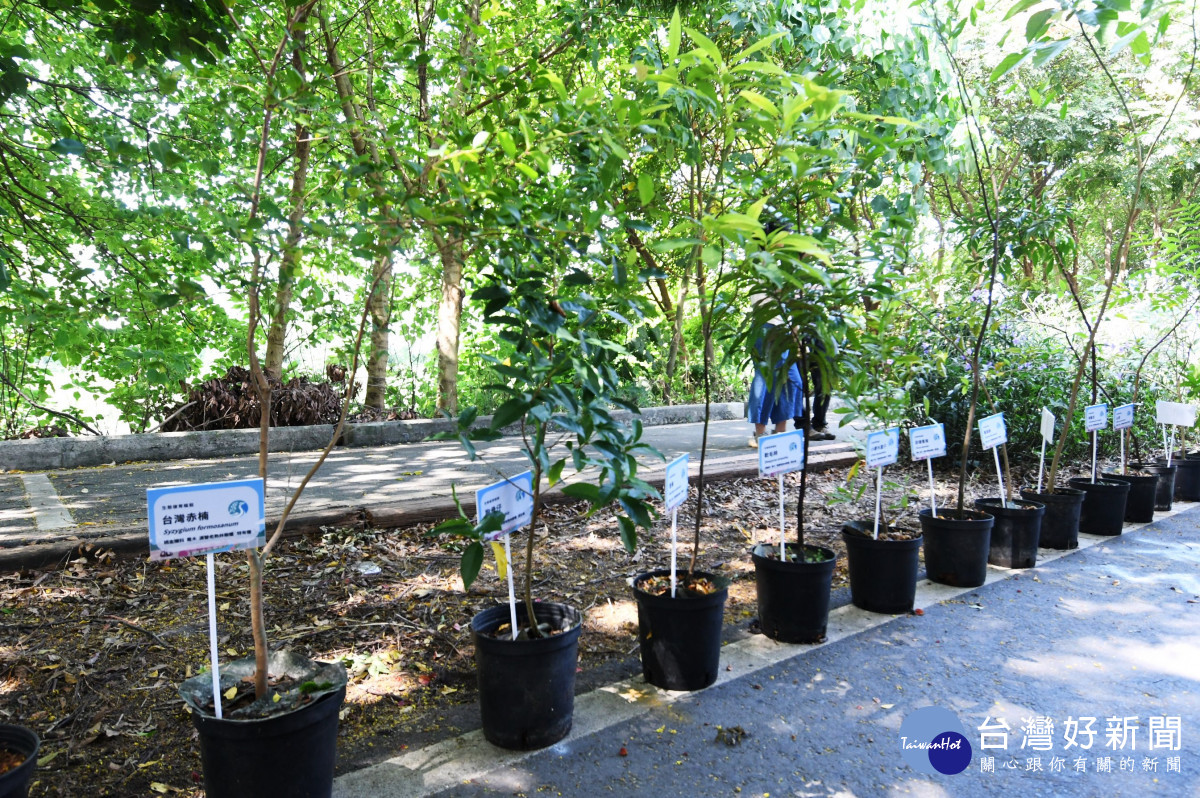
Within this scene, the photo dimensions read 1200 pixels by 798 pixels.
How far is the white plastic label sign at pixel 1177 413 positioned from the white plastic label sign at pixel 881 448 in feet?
11.5

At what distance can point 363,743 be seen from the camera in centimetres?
247

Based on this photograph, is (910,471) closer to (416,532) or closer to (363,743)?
(416,532)

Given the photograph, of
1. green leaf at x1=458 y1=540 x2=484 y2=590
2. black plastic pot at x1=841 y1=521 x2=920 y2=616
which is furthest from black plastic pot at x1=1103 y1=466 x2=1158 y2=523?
green leaf at x1=458 y1=540 x2=484 y2=590

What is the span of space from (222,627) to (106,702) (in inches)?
23.2

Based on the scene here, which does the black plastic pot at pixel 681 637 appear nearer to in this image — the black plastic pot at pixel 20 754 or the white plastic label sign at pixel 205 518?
the white plastic label sign at pixel 205 518

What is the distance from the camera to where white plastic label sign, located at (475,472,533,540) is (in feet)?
7.98

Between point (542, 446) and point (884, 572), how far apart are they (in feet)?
7.60

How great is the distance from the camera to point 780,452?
345 cm

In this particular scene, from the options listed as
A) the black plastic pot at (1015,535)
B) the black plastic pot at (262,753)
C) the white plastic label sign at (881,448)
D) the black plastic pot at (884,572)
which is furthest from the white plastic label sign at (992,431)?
the black plastic pot at (262,753)

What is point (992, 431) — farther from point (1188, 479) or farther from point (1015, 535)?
point (1188, 479)

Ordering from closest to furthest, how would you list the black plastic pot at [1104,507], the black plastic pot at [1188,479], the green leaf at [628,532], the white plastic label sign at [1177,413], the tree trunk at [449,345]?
the green leaf at [628,532] < the black plastic pot at [1104,507] < the white plastic label sign at [1177,413] < the black plastic pot at [1188,479] < the tree trunk at [449,345]

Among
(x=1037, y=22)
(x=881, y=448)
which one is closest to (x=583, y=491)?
(x=1037, y=22)

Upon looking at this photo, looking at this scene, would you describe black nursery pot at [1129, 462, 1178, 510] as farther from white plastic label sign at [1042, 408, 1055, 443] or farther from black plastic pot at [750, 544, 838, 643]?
black plastic pot at [750, 544, 838, 643]

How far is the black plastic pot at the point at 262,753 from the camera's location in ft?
6.28
